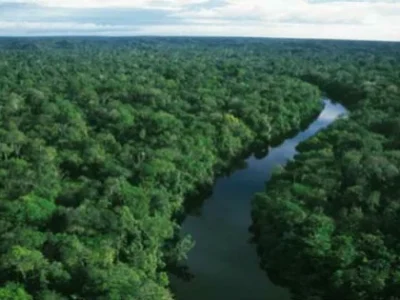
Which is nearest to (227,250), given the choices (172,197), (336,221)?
(172,197)

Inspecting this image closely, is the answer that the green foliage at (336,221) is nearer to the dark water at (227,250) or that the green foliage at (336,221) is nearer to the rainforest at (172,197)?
the rainforest at (172,197)

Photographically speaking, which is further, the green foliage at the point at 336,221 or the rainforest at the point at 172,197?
the green foliage at the point at 336,221

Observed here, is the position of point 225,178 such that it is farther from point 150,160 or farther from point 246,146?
point 150,160

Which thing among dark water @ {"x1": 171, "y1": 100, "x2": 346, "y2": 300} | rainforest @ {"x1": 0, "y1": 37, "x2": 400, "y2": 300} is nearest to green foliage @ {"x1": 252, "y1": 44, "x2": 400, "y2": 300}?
rainforest @ {"x1": 0, "y1": 37, "x2": 400, "y2": 300}

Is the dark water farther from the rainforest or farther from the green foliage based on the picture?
the green foliage

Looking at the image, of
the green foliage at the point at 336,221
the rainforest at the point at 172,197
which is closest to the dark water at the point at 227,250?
the rainforest at the point at 172,197

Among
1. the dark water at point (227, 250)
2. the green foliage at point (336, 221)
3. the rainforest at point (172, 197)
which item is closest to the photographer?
the rainforest at point (172, 197)

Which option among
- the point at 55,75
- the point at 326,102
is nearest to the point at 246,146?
the point at 326,102
